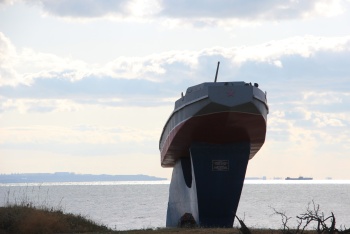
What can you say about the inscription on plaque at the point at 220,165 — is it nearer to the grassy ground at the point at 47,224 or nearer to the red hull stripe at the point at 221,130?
the red hull stripe at the point at 221,130

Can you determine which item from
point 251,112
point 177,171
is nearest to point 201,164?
point 251,112

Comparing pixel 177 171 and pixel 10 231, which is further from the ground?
pixel 177 171

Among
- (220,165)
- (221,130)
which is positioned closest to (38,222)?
(221,130)

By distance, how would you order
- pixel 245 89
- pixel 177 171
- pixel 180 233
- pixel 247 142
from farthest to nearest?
1. pixel 177 171
2. pixel 247 142
3. pixel 245 89
4. pixel 180 233

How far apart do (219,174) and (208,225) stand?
2.49 metres

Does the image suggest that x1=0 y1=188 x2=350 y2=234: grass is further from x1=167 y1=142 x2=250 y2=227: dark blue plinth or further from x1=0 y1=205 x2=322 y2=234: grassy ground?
x1=167 y1=142 x2=250 y2=227: dark blue plinth

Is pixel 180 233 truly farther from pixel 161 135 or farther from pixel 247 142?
pixel 161 135

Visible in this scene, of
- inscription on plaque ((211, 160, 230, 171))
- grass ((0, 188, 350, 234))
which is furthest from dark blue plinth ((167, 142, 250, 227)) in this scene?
grass ((0, 188, 350, 234))

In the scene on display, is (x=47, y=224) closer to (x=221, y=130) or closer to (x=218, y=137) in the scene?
(x=221, y=130)

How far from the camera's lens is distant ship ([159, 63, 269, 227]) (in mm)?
35125

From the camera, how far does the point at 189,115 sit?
3666cm

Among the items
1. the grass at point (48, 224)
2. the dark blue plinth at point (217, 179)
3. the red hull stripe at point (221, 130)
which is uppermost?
the red hull stripe at point (221, 130)

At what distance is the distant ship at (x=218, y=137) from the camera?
35125mm

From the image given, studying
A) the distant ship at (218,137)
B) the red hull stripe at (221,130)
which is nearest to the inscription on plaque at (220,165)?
the distant ship at (218,137)
